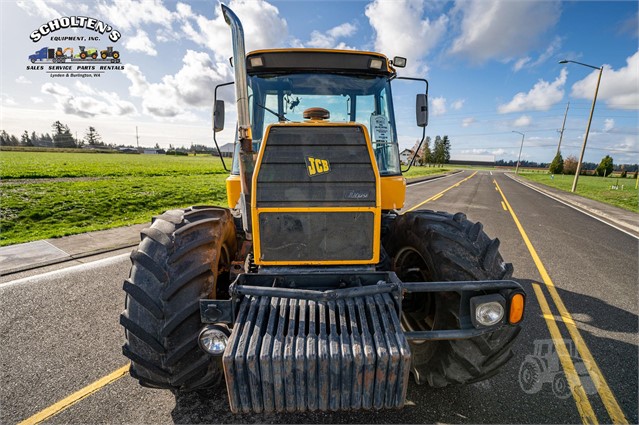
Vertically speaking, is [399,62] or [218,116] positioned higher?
[399,62]

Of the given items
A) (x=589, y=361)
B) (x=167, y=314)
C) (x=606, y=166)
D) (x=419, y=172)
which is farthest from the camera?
(x=606, y=166)

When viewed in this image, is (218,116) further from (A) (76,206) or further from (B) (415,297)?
(A) (76,206)

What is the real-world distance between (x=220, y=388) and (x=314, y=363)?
1.40 m

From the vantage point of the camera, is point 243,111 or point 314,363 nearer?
point 314,363

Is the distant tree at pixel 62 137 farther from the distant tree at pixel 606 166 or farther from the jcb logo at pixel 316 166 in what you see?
the distant tree at pixel 606 166

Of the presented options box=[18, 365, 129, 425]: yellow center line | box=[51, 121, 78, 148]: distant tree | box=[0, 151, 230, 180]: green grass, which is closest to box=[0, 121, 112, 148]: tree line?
box=[51, 121, 78, 148]: distant tree

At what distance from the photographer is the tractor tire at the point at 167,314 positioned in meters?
1.97

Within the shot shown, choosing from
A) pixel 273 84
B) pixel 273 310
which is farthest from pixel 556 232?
pixel 273 310

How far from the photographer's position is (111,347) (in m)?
3.08

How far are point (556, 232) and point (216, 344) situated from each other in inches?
410

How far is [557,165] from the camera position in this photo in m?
68.6

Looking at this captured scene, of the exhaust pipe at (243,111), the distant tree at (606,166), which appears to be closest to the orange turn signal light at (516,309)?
the exhaust pipe at (243,111)

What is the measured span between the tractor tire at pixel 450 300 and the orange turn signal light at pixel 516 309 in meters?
0.15

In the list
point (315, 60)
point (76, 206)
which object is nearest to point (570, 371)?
point (315, 60)
